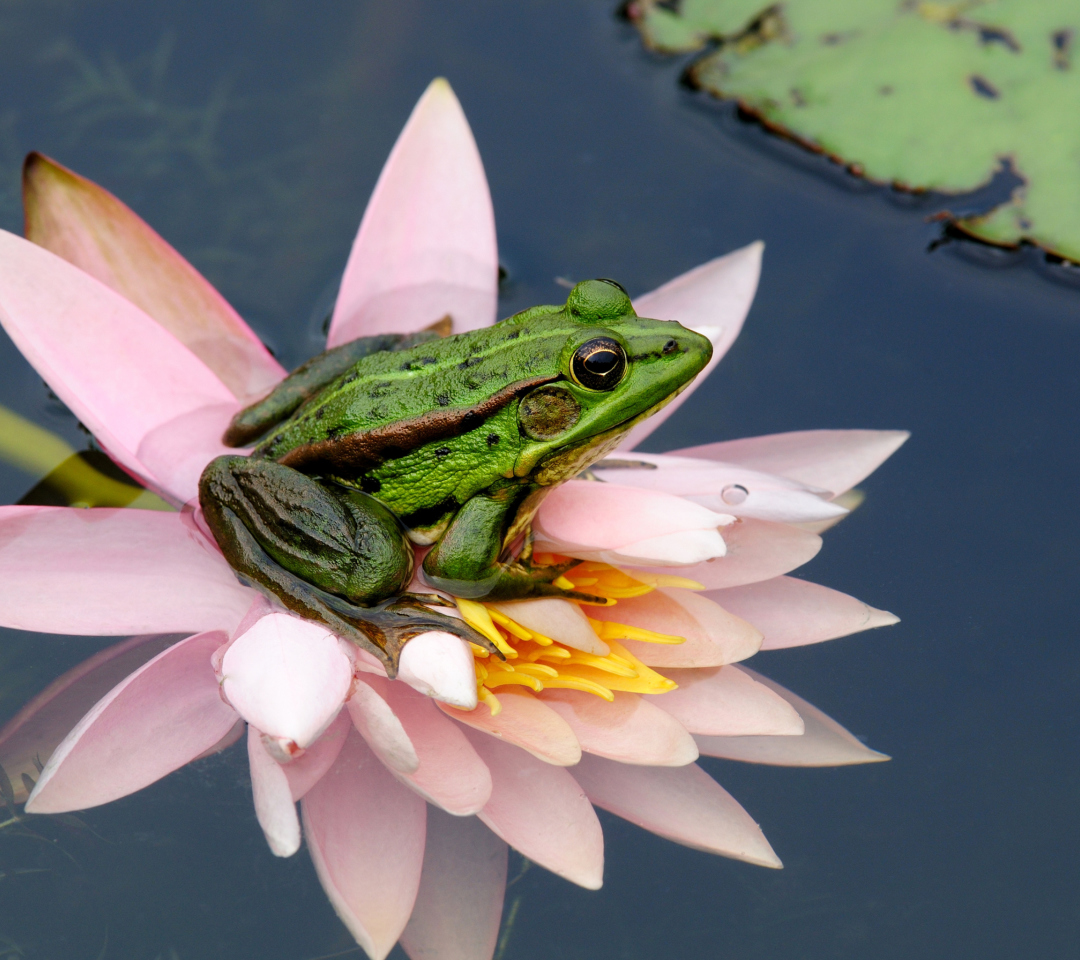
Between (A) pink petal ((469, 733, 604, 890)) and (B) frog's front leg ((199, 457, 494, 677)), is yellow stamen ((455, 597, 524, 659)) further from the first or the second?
(A) pink petal ((469, 733, 604, 890))

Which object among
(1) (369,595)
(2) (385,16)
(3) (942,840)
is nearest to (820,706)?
(3) (942,840)

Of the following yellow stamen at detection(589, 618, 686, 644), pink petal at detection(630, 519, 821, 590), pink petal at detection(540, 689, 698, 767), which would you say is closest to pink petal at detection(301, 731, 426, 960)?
pink petal at detection(540, 689, 698, 767)

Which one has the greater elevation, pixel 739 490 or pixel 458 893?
pixel 739 490

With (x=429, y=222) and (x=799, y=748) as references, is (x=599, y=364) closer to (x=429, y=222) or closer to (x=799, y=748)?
(x=429, y=222)

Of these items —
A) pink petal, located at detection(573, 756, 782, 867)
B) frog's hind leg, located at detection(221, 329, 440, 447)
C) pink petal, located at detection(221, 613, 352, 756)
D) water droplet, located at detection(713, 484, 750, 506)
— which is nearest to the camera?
pink petal, located at detection(221, 613, 352, 756)

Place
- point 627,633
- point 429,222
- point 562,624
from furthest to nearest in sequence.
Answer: point 429,222, point 627,633, point 562,624

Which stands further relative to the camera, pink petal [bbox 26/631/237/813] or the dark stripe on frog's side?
the dark stripe on frog's side

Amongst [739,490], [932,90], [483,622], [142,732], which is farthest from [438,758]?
[932,90]

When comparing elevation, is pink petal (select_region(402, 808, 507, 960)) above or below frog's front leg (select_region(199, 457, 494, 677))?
below
